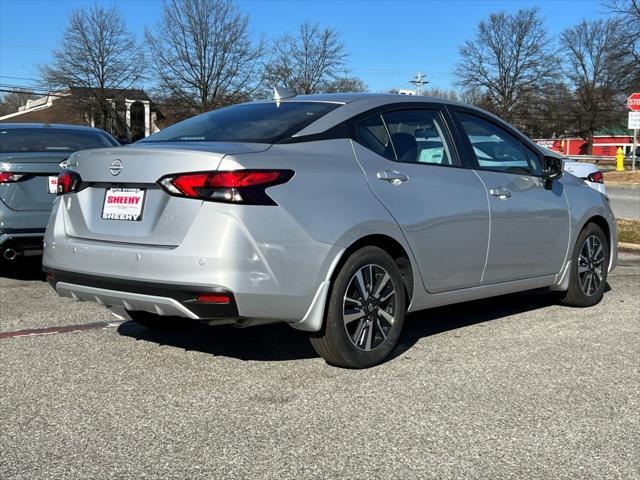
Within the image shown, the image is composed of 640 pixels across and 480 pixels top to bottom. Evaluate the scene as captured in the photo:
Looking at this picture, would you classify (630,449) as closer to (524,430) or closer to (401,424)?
(524,430)

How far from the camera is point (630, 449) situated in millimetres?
3098

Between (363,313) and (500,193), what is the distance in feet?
4.96

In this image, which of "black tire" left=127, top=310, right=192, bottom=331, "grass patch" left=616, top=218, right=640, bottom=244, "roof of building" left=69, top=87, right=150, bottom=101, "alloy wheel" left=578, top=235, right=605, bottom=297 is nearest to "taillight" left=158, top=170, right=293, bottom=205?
"black tire" left=127, top=310, right=192, bottom=331

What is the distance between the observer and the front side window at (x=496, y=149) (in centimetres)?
505

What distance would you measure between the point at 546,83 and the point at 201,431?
6236 cm

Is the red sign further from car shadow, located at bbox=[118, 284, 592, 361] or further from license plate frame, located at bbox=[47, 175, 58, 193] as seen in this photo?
license plate frame, located at bbox=[47, 175, 58, 193]

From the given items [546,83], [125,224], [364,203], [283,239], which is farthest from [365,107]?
[546,83]

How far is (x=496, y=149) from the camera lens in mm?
5270

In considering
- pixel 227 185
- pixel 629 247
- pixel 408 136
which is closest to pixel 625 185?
pixel 629 247

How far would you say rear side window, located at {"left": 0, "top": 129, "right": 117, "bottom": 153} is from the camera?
689cm

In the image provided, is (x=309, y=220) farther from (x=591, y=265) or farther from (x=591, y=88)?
(x=591, y=88)

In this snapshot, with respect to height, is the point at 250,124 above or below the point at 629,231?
above

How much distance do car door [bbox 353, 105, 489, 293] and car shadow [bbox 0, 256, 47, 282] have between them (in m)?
4.31

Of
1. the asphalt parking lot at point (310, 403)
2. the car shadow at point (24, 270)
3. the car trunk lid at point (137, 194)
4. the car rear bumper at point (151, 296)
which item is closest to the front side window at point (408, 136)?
the car trunk lid at point (137, 194)
